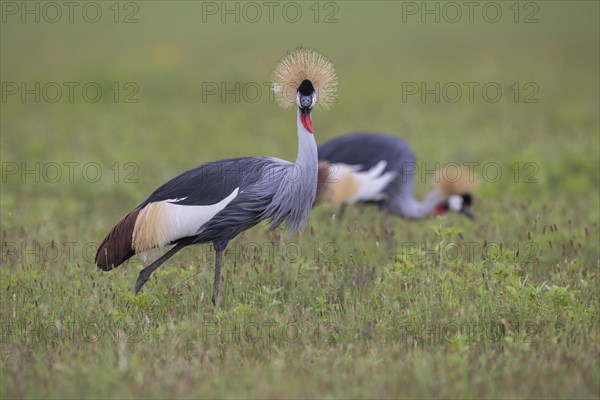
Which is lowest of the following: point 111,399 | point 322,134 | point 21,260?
point 111,399

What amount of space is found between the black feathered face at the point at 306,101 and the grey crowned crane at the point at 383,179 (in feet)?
6.56

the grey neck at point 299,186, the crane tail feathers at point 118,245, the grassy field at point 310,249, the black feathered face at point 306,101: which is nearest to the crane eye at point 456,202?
the grassy field at point 310,249

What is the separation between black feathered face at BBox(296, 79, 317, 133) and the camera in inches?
210

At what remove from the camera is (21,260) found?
610cm

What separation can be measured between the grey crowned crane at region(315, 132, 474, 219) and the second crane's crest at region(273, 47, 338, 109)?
1.92m

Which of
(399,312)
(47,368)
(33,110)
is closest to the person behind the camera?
(47,368)

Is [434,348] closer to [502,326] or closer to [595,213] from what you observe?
[502,326]

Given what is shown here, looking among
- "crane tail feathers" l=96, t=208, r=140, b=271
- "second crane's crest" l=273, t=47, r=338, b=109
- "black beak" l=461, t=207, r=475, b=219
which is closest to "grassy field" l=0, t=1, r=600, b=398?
"black beak" l=461, t=207, r=475, b=219

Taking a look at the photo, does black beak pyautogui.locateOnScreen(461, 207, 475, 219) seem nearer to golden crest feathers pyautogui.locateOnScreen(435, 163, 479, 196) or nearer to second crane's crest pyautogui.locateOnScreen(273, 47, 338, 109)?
golden crest feathers pyautogui.locateOnScreen(435, 163, 479, 196)

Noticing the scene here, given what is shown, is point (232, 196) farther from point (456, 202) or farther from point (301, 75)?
point (456, 202)

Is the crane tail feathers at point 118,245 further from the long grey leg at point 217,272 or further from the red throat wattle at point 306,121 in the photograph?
the red throat wattle at point 306,121

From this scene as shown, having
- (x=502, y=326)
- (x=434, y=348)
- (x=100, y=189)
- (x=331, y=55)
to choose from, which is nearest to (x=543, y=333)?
(x=502, y=326)

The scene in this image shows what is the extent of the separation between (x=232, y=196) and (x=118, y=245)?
772 mm

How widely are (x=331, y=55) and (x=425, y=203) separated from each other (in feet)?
37.5
